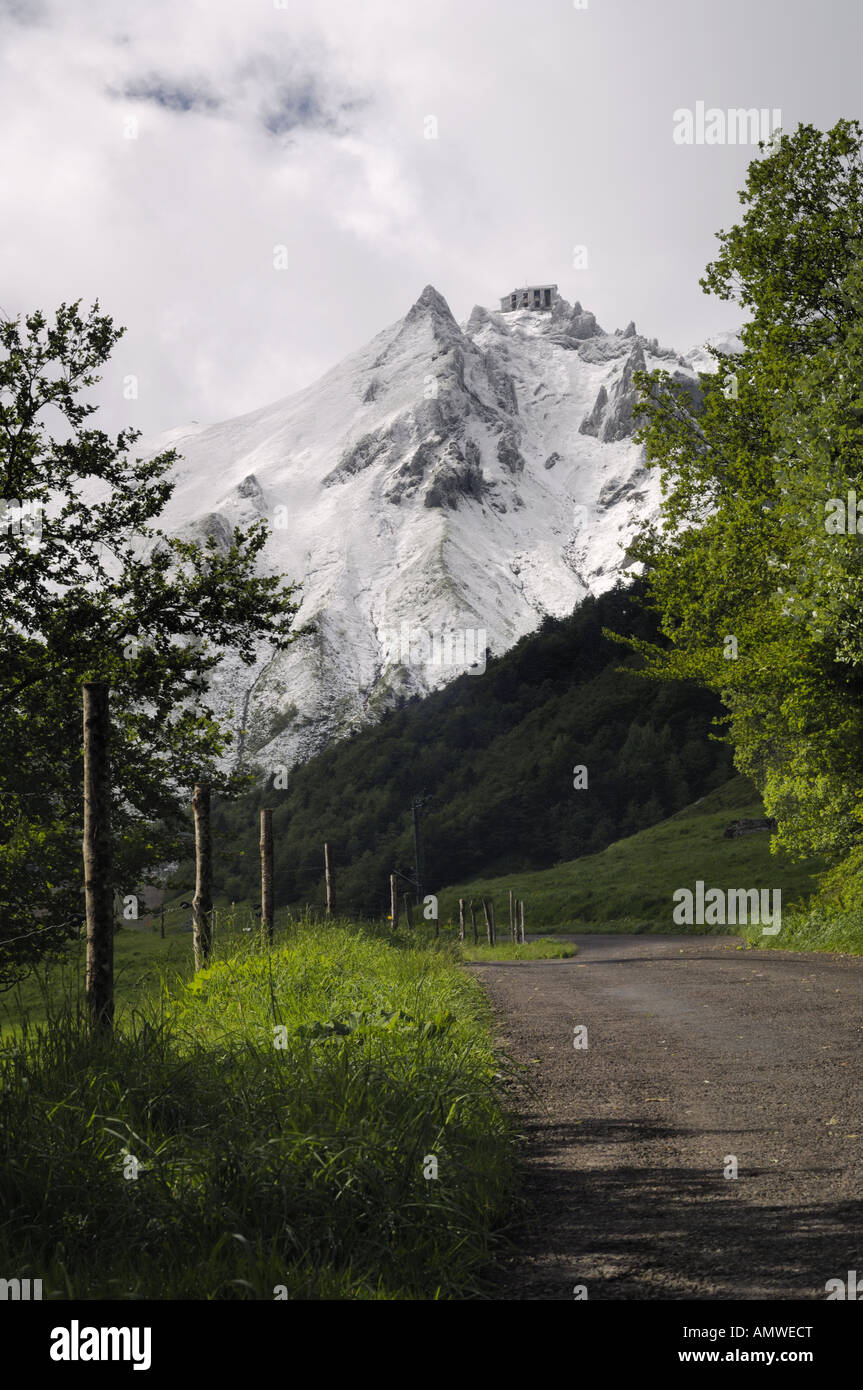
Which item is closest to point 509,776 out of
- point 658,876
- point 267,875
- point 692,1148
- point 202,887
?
point 658,876

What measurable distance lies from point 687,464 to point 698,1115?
16.3 meters

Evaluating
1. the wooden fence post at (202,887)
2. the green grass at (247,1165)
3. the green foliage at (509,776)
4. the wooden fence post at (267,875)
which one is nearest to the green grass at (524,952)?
the wooden fence post at (267,875)

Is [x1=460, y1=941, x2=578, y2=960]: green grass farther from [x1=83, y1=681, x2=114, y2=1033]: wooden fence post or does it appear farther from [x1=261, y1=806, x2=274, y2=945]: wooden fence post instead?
[x1=83, y1=681, x2=114, y2=1033]: wooden fence post

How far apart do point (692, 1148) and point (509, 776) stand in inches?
4625

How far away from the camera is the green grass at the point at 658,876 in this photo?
4606 centimetres

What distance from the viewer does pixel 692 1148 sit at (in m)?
5.89

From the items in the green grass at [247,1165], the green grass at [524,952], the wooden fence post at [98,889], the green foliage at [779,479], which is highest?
the green foliage at [779,479]

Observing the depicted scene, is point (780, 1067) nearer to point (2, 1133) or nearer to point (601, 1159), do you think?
point (601, 1159)

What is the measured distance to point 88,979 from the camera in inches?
296

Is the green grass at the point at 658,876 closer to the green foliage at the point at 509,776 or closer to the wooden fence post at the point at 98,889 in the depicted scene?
the green foliage at the point at 509,776

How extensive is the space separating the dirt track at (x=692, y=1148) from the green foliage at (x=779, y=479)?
703 centimetres

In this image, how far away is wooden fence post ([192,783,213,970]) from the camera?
12.4 meters

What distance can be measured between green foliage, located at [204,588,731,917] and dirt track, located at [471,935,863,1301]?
3142 inches
